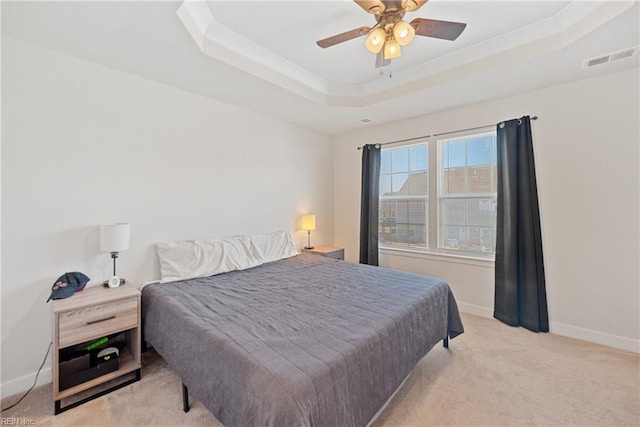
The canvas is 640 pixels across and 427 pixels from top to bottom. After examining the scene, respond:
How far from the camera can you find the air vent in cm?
215

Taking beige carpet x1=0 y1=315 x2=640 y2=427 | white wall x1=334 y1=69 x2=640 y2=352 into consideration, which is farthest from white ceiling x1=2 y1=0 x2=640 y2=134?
beige carpet x1=0 y1=315 x2=640 y2=427

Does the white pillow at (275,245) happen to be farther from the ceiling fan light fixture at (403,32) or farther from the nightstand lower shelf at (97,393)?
the ceiling fan light fixture at (403,32)

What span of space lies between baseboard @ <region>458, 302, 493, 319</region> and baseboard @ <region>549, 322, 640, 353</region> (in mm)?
556

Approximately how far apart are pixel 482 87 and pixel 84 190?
12.6 ft

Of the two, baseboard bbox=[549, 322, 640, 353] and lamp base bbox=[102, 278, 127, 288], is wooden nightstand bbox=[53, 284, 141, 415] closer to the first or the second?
lamp base bbox=[102, 278, 127, 288]

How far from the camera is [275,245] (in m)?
3.47

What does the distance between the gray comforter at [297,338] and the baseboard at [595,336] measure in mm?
1230

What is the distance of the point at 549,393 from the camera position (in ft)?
6.23

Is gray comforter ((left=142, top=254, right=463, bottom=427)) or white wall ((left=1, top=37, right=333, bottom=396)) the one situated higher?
white wall ((left=1, top=37, right=333, bottom=396))

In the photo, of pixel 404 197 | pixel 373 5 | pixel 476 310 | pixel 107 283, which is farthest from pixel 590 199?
pixel 107 283

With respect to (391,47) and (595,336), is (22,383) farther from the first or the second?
(595,336)

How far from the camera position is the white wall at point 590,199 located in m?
2.46

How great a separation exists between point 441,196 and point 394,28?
240 centimetres

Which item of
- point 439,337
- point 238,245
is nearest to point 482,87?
point 439,337
